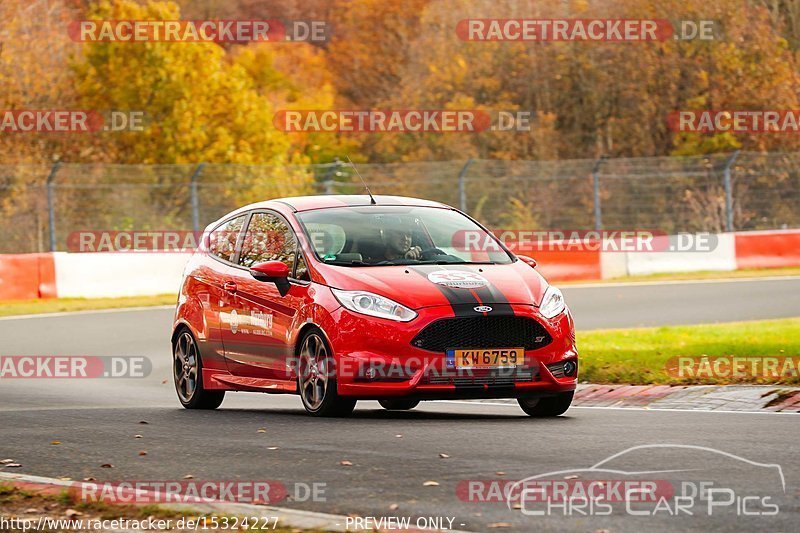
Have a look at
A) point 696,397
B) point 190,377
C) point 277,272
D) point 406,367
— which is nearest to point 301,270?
point 277,272

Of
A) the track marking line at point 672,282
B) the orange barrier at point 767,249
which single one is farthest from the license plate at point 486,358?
the orange barrier at point 767,249

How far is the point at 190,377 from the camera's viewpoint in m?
13.3

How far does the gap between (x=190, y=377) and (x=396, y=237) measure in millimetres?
2456

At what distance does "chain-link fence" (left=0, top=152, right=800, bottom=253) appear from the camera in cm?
3312

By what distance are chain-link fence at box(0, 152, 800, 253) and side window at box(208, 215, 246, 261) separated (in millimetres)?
18195

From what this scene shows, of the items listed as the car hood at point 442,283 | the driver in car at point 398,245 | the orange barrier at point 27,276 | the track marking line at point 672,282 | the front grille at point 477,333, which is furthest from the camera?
the track marking line at point 672,282

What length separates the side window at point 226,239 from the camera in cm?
1307

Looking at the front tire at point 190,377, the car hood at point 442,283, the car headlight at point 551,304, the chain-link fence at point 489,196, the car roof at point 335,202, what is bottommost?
the front tire at point 190,377

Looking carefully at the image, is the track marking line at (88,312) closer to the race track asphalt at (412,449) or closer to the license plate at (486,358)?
the race track asphalt at (412,449)

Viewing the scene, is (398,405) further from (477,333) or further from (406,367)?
(477,333)

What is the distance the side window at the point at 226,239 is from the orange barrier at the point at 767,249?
21.6 meters

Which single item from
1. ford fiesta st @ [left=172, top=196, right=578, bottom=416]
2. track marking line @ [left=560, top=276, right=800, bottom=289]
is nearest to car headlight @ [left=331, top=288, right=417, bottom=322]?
ford fiesta st @ [left=172, top=196, right=578, bottom=416]

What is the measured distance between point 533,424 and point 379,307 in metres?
1.35

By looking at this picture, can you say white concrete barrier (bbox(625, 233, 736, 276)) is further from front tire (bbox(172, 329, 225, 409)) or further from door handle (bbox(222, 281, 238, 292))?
door handle (bbox(222, 281, 238, 292))
